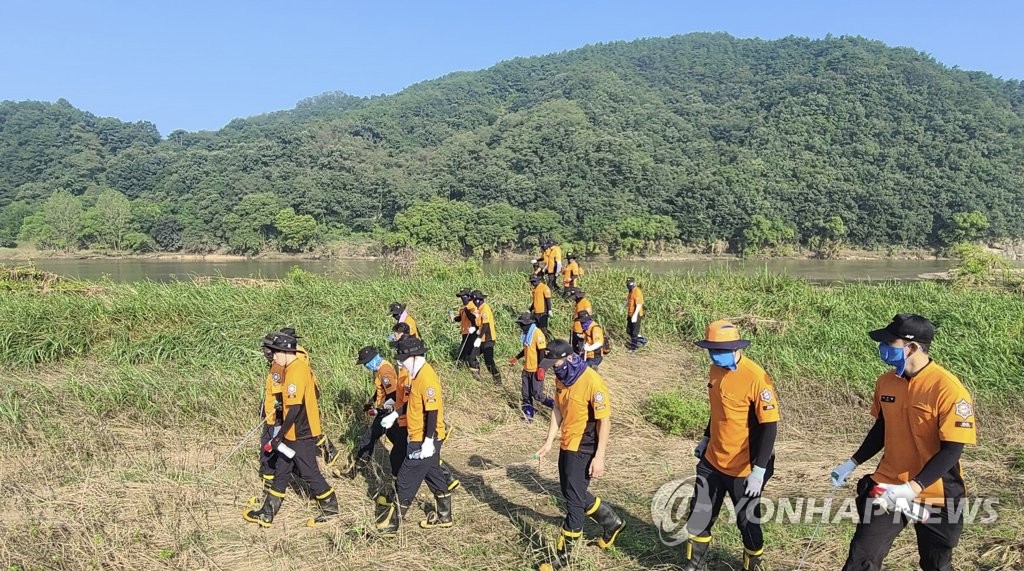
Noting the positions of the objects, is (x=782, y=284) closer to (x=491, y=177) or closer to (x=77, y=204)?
(x=491, y=177)

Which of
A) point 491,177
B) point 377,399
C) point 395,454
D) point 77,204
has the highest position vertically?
point 491,177

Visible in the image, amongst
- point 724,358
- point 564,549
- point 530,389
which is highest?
point 724,358

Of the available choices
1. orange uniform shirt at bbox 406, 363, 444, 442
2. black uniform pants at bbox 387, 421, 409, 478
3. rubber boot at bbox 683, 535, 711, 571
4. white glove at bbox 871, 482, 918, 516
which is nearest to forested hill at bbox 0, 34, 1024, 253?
black uniform pants at bbox 387, 421, 409, 478

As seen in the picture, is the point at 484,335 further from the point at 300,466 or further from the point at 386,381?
the point at 300,466

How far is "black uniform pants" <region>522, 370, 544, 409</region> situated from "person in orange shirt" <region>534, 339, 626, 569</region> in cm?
372

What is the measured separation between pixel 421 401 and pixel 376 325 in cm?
662

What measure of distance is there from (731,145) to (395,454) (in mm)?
86079

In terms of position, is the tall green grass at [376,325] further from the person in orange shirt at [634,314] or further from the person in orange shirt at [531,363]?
the person in orange shirt at [531,363]

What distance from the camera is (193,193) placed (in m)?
70.4

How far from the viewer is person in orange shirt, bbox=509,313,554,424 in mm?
7719

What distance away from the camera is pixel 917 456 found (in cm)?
301

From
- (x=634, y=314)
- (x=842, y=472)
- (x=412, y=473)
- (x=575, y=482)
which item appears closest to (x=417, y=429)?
(x=412, y=473)

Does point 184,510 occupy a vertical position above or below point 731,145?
below

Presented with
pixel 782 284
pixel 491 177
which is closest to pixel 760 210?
pixel 491 177
